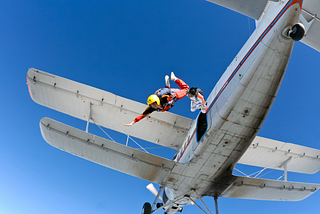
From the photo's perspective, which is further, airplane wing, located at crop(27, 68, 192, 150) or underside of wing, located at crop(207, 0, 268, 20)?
airplane wing, located at crop(27, 68, 192, 150)

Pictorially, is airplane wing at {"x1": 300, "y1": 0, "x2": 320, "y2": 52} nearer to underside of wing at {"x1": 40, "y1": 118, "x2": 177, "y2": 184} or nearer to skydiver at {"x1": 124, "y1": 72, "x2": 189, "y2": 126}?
skydiver at {"x1": 124, "y1": 72, "x2": 189, "y2": 126}

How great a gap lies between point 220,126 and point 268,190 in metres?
5.14

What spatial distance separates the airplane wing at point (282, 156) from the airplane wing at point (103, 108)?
159 inches

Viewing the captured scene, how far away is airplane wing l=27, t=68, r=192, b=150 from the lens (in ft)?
36.2

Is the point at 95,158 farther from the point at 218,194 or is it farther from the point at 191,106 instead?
the point at 218,194

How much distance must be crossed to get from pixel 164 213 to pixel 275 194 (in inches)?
244

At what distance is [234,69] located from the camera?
687 cm

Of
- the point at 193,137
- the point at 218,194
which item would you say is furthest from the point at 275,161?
the point at 193,137

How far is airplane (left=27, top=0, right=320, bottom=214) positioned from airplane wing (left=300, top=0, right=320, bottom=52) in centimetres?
2

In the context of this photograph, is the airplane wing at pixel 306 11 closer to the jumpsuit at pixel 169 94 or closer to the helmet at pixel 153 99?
the jumpsuit at pixel 169 94

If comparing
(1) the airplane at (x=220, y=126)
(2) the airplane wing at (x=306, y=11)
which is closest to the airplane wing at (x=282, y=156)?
(1) the airplane at (x=220, y=126)

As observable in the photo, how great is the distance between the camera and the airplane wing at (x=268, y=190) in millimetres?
9656

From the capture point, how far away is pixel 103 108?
11.7 metres

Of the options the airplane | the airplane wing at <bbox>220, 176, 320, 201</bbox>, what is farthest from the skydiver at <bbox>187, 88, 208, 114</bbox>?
the airplane wing at <bbox>220, 176, 320, 201</bbox>
